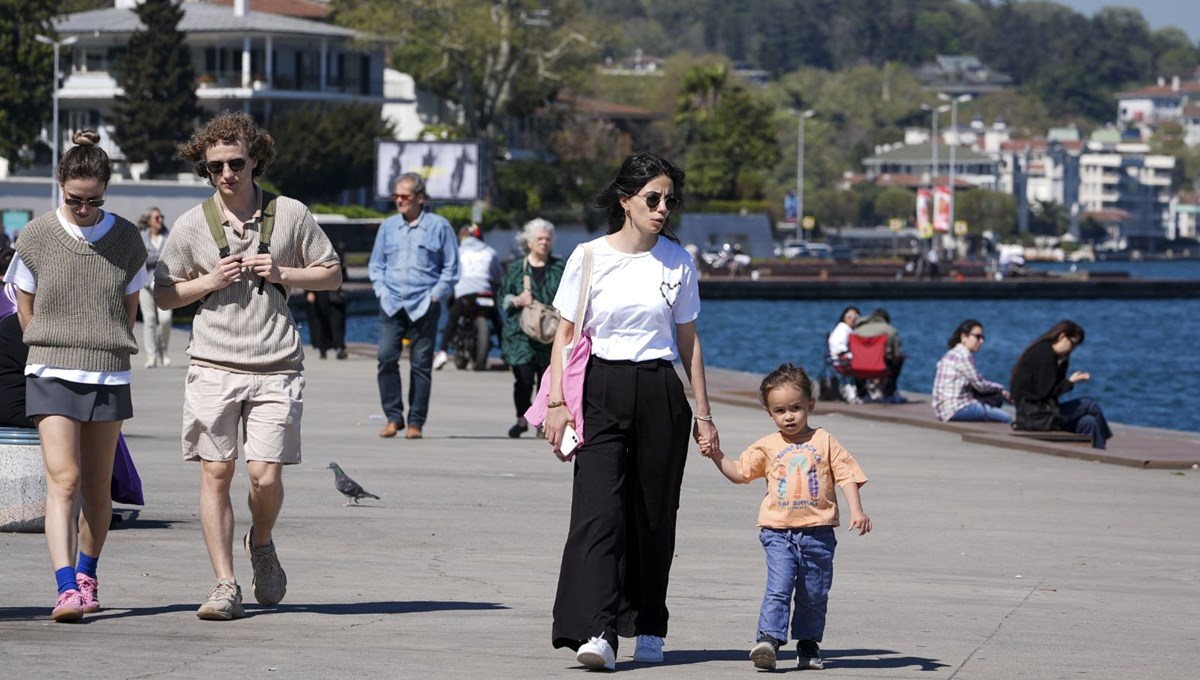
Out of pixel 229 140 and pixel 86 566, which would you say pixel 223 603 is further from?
pixel 229 140

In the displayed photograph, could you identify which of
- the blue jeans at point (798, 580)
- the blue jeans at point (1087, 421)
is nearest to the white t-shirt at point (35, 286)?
the blue jeans at point (798, 580)

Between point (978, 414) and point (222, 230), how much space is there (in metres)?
13.0

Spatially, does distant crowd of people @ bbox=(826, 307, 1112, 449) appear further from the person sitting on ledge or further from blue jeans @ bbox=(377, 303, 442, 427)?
blue jeans @ bbox=(377, 303, 442, 427)

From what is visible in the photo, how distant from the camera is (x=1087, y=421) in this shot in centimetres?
1786

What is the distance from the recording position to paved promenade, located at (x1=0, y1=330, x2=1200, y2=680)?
23.3 feet

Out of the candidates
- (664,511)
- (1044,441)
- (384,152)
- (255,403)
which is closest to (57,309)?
(255,403)

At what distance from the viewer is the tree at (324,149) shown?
83.8m

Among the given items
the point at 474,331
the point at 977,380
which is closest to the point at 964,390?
the point at 977,380

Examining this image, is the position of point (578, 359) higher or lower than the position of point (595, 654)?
Answer: higher

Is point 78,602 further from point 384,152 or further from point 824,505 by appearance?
point 384,152

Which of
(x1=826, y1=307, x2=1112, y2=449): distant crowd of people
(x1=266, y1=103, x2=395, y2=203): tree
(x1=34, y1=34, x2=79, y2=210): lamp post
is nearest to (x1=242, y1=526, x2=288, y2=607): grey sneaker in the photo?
(x1=826, y1=307, x2=1112, y2=449): distant crowd of people

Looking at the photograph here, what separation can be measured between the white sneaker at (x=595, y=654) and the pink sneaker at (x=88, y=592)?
74.5 inches

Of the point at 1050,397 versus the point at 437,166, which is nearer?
the point at 1050,397

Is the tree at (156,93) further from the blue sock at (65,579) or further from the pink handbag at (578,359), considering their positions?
the pink handbag at (578,359)
